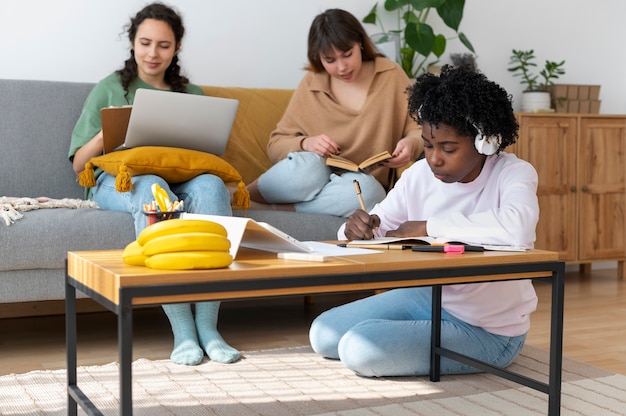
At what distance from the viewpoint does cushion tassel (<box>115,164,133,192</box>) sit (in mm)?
2482

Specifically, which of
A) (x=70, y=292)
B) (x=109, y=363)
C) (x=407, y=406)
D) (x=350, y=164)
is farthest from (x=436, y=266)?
(x=350, y=164)

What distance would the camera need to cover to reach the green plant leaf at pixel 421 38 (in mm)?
3721

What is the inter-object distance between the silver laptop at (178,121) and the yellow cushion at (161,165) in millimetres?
47

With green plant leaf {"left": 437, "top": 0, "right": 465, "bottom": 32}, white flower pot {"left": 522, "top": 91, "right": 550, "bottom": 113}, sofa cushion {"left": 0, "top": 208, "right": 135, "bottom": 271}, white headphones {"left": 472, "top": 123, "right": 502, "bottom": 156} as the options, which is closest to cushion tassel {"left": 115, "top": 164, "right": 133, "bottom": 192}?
sofa cushion {"left": 0, "top": 208, "right": 135, "bottom": 271}

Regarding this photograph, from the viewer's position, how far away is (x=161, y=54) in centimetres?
293

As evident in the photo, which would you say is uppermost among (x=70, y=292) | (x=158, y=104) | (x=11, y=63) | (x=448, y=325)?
(x=11, y=63)

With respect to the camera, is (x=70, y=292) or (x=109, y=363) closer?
(x=70, y=292)

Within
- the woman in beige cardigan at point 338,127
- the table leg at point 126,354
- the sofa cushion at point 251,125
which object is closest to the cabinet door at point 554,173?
the woman in beige cardigan at point 338,127

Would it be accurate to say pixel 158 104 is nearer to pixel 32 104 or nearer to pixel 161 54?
pixel 161 54

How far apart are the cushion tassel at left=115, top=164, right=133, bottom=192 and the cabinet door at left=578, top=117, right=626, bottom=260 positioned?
2.45 m

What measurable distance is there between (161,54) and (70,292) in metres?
1.52

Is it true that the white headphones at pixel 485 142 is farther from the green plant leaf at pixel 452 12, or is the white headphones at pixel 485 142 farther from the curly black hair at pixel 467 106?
the green plant leaf at pixel 452 12

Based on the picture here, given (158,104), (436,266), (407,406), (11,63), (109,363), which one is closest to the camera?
(436,266)

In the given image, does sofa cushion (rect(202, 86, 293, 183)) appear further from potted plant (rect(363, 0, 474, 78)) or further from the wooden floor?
potted plant (rect(363, 0, 474, 78))
